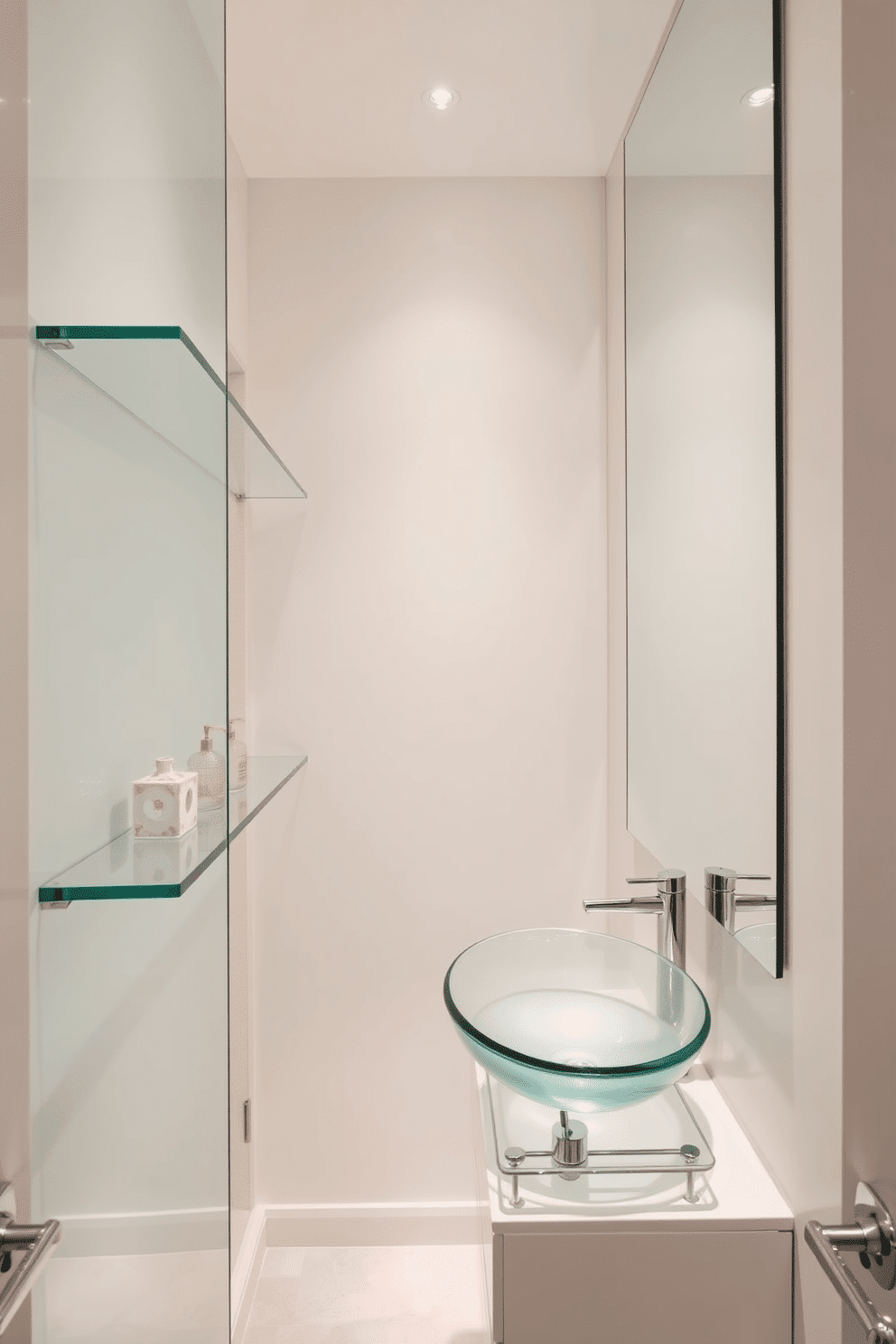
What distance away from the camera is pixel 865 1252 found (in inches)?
31.1

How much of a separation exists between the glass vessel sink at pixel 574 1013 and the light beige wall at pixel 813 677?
0.49 ft

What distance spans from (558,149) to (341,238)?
0.53 m

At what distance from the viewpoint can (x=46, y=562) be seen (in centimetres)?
78

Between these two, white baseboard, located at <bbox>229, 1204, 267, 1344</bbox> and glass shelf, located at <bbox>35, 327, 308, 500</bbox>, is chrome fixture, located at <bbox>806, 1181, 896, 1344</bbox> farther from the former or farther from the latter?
white baseboard, located at <bbox>229, 1204, 267, 1344</bbox>

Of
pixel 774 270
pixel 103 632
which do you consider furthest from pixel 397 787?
pixel 774 270

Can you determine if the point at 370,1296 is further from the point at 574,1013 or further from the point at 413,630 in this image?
the point at 413,630

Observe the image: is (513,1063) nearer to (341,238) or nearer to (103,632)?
(103,632)

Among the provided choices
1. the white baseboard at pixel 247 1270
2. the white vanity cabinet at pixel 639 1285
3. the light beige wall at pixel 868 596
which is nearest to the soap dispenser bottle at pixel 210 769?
the white vanity cabinet at pixel 639 1285

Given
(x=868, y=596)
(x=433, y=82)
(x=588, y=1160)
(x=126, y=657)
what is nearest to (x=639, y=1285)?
(x=588, y=1160)

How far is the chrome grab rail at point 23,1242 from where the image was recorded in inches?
23.5

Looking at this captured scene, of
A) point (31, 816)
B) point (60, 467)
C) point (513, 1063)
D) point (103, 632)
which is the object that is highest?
point (60, 467)

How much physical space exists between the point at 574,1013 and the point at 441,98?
1769mm

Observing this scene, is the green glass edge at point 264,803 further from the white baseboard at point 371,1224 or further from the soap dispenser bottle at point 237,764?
the white baseboard at point 371,1224

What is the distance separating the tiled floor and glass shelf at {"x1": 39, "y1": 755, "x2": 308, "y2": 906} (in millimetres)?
1290
